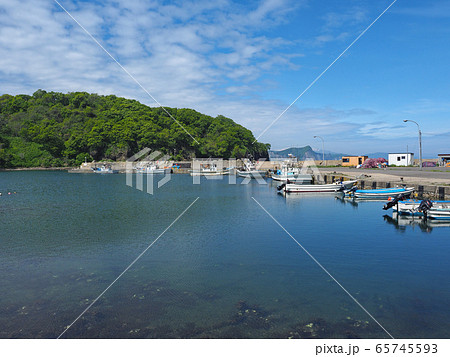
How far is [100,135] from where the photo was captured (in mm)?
145625

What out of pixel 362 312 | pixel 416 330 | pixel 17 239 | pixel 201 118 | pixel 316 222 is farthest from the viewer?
pixel 201 118

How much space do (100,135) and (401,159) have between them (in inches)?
4639

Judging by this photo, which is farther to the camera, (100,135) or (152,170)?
(100,135)

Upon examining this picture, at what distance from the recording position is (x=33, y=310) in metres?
11.1

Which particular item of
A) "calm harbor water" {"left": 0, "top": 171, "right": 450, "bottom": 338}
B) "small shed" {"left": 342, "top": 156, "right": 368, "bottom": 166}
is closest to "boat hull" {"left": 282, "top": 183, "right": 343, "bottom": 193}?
"calm harbor water" {"left": 0, "top": 171, "right": 450, "bottom": 338}

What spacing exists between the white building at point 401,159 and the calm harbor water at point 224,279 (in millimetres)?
76458

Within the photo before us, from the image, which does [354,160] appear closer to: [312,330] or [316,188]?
[316,188]

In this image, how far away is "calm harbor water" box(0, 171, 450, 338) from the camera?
9984 millimetres

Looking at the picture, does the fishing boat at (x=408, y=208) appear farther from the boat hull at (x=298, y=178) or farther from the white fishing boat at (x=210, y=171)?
the white fishing boat at (x=210, y=171)

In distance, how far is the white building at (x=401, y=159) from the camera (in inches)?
3681

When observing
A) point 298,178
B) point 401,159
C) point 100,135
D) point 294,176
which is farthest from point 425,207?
point 100,135
